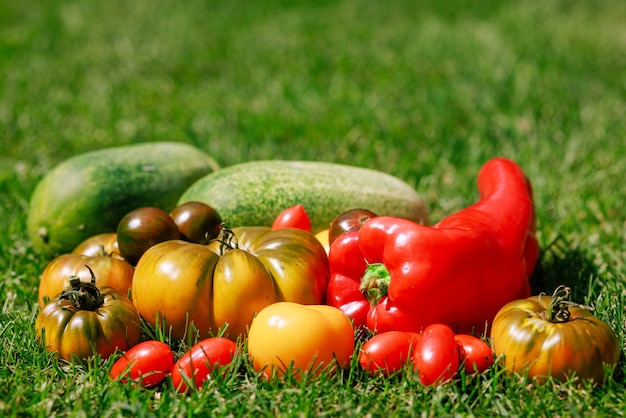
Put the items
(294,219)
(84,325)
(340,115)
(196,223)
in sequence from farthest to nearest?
(340,115)
(294,219)
(196,223)
(84,325)

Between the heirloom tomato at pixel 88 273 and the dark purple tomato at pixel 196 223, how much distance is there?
337mm

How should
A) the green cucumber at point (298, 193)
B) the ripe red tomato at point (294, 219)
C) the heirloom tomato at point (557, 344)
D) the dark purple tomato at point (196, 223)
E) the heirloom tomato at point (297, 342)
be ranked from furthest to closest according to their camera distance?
1. the green cucumber at point (298, 193)
2. the ripe red tomato at point (294, 219)
3. the dark purple tomato at point (196, 223)
4. the heirloom tomato at point (297, 342)
5. the heirloom tomato at point (557, 344)

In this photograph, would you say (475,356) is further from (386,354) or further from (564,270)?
(564,270)

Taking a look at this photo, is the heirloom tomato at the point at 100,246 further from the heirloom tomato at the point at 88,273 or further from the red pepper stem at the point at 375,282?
the red pepper stem at the point at 375,282

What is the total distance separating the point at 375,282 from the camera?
11.8 feet

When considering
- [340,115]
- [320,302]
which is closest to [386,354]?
[320,302]

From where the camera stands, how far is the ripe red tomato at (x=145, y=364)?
319 cm

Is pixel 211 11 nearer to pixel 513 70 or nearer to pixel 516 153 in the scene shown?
pixel 513 70

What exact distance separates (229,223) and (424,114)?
3.07m

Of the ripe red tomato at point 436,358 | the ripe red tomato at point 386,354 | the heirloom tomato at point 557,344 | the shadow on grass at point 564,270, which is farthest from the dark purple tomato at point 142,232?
the shadow on grass at point 564,270

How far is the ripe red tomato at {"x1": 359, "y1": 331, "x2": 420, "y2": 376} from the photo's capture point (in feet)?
10.6

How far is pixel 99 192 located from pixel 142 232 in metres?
1.01

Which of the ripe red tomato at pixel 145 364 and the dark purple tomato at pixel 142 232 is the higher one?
the dark purple tomato at pixel 142 232

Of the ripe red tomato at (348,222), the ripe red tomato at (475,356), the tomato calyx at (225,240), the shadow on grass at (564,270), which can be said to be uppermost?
the tomato calyx at (225,240)
